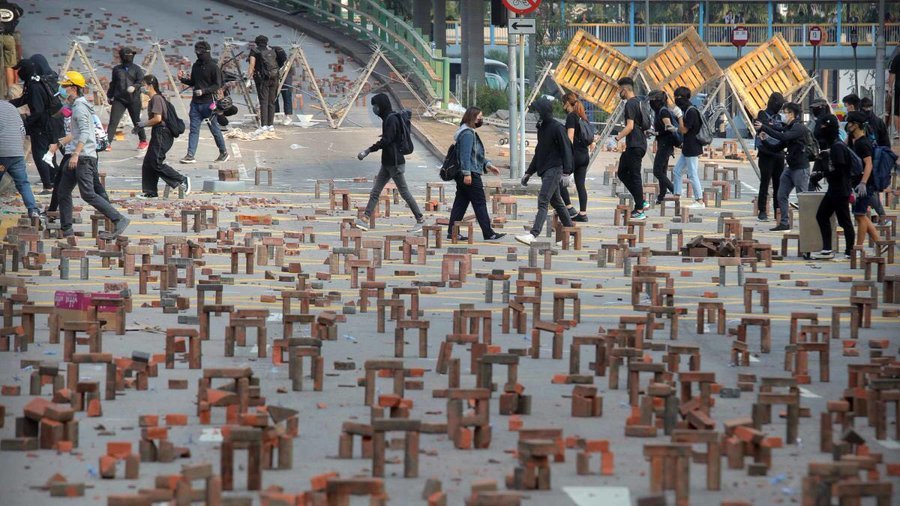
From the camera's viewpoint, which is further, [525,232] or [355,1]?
[355,1]

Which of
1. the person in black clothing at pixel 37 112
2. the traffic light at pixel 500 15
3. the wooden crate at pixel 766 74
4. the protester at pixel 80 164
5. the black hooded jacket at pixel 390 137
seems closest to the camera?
the protester at pixel 80 164

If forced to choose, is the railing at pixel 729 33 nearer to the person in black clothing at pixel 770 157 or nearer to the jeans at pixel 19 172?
the person in black clothing at pixel 770 157

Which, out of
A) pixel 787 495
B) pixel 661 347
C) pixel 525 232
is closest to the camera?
pixel 787 495

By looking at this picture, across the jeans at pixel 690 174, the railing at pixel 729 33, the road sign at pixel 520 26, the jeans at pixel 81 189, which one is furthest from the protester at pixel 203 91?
the railing at pixel 729 33

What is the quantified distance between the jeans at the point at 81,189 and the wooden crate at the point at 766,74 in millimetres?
12351

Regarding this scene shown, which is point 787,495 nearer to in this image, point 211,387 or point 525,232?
point 211,387

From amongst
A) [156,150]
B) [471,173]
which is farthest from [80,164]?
[471,173]

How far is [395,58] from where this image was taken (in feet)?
118

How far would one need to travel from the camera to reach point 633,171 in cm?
1994

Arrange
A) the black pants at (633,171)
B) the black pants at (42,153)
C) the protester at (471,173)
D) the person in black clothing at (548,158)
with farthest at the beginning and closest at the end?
the black pants at (42,153) < the black pants at (633,171) < the protester at (471,173) < the person in black clothing at (548,158)

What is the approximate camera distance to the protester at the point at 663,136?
68.4 ft

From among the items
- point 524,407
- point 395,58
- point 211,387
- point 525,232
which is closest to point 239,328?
point 211,387

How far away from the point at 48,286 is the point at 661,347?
5690 millimetres

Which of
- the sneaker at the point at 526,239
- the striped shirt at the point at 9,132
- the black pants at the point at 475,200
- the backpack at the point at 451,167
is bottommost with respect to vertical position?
the sneaker at the point at 526,239
